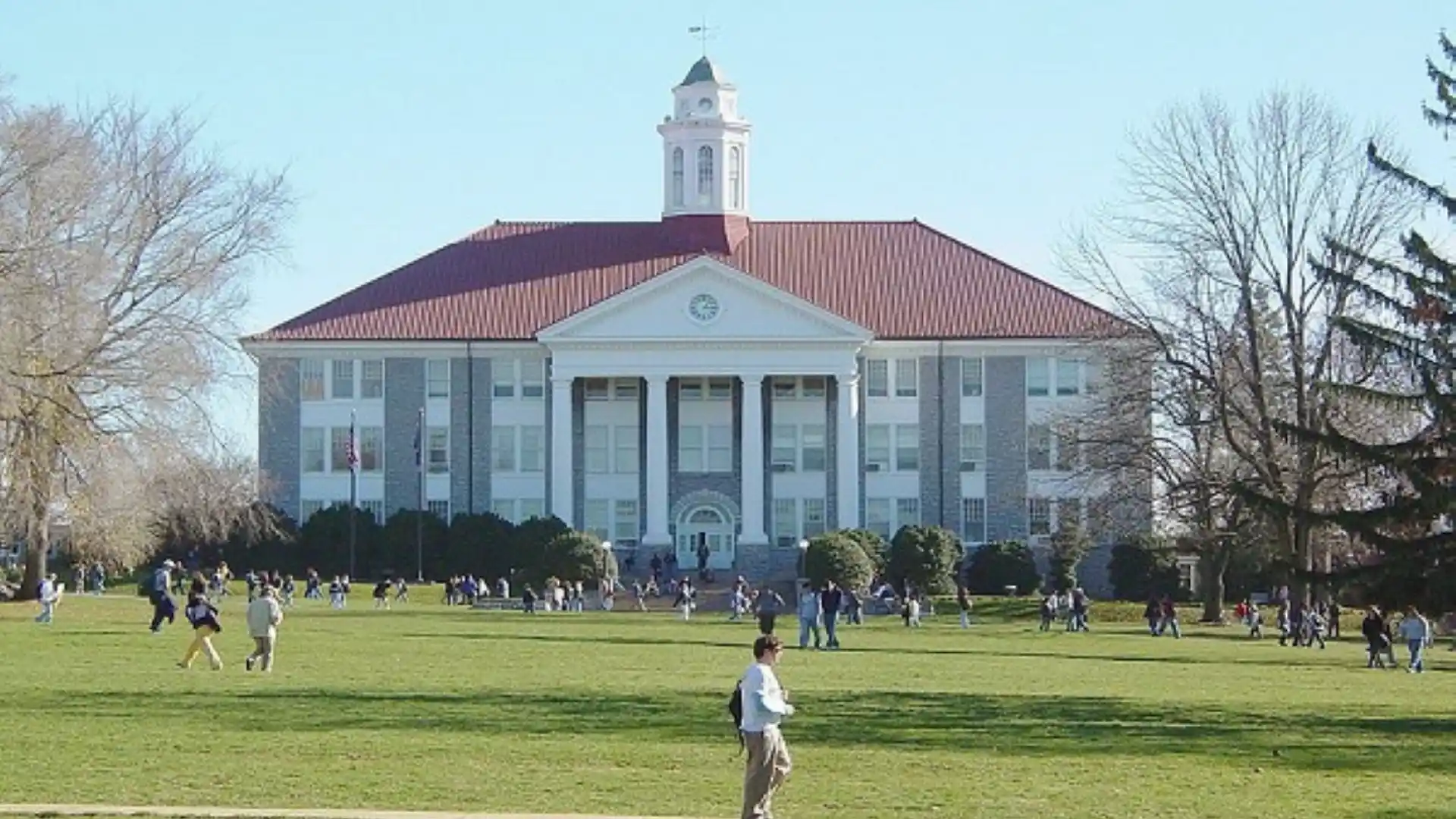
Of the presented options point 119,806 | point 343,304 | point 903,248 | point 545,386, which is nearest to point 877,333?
point 903,248

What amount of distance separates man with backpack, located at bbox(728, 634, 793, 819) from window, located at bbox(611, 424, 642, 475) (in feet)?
255

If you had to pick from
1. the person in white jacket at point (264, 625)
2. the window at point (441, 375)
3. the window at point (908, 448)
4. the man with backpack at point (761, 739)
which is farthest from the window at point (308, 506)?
the man with backpack at point (761, 739)

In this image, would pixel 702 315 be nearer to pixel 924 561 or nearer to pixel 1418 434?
pixel 924 561

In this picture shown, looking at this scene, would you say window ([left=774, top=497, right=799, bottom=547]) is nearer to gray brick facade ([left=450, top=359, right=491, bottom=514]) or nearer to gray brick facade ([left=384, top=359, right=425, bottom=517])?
gray brick facade ([left=450, top=359, right=491, bottom=514])

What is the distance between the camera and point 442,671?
3759 cm

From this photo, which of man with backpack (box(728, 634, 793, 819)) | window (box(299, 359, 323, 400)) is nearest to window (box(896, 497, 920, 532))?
window (box(299, 359, 323, 400))

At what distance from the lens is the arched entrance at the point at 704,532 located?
3730 inches

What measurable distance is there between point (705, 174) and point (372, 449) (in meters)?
17.0

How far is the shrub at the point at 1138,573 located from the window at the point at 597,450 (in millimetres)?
19235

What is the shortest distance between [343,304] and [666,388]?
1263cm

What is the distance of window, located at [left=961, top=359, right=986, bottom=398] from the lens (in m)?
95.1

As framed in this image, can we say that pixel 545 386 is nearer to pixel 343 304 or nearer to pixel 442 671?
pixel 343 304

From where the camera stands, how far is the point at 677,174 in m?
101

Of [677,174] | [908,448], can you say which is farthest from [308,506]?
[908,448]
